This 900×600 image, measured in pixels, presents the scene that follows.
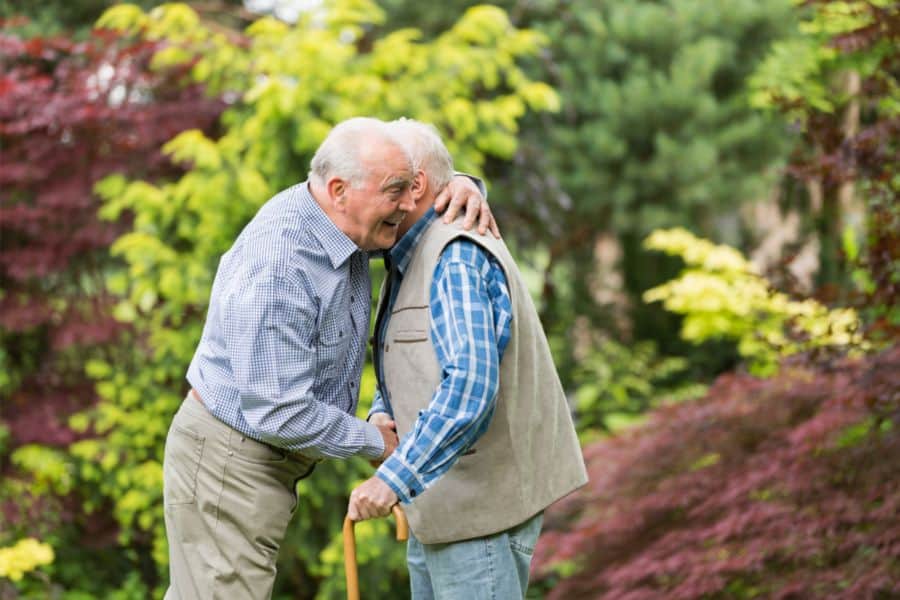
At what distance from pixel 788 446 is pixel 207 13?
17.6 ft

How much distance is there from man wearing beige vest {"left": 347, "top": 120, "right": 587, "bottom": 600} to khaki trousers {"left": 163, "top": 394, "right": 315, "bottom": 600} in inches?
12.6

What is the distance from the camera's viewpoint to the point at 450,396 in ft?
8.16

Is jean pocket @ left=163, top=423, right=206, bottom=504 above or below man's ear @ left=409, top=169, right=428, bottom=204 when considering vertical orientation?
below

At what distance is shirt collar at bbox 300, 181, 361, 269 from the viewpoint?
2.67m

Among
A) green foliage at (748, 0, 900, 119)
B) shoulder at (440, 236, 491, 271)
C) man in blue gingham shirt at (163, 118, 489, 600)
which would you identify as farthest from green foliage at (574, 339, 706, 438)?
shoulder at (440, 236, 491, 271)

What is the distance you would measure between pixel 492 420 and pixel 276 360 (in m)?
0.51

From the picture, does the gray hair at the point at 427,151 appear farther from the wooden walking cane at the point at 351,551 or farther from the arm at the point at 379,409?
the wooden walking cane at the point at 351,551

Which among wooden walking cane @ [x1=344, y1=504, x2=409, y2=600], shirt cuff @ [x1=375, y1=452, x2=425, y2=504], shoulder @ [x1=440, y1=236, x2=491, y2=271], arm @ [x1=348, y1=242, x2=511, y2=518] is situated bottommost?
wooden walking cane @ [x1=344, y1=504, x2=409, y2=600]

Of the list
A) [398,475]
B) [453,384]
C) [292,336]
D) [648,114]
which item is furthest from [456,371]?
[648,114]

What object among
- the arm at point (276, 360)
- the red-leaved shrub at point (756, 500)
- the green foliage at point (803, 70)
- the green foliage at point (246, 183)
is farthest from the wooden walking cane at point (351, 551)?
the green foliage at point (803, 70)

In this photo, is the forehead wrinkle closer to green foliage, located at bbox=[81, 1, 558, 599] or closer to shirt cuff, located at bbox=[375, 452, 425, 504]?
shirt cuff, located at bbox=[375, 452, 425, 504]

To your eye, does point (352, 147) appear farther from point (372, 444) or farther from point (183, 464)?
point (183, 464)

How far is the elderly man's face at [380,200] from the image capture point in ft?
8.52

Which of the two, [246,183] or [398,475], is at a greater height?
[246,183]
